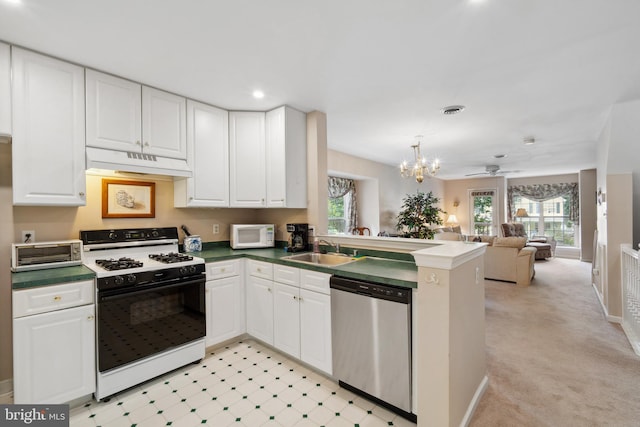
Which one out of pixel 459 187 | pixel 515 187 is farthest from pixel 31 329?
pixel 515 187

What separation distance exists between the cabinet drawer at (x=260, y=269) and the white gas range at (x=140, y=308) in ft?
1.61

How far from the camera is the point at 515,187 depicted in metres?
9.40

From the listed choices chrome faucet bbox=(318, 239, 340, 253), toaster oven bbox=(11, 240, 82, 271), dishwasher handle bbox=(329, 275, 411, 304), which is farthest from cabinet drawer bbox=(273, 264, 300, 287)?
toaster oven bbox=(11, 240, 82, 271)

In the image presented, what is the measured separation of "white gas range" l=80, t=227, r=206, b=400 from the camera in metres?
2.04

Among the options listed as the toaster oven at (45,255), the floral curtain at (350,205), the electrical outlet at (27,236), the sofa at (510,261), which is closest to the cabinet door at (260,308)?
the toaster oven at (45,255)

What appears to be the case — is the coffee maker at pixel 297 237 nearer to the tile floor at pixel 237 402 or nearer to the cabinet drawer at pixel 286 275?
the cabinet drawer at pixel 286 275

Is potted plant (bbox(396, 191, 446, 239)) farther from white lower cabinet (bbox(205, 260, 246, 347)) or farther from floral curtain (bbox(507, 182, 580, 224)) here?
floral curtain (bbox(507, 182, 580, 224))

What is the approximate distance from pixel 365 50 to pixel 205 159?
1914mm

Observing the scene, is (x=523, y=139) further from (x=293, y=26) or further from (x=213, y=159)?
(x=213, y=159)

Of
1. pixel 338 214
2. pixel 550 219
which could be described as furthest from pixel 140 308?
pixel 550 219

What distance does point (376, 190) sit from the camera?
6.75 metres

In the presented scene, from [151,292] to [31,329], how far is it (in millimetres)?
675

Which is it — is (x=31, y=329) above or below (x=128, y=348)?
above

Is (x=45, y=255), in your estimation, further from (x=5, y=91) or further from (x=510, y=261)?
(x=510, y=261)
